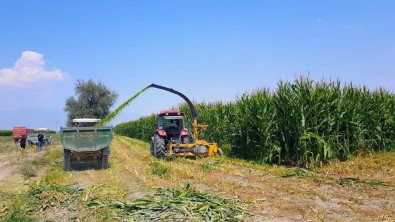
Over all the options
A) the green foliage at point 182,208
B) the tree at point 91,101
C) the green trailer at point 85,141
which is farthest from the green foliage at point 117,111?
the tree at point 91,101

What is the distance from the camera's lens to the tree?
6438cm

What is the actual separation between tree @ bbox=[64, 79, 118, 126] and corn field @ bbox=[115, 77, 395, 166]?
50815mm

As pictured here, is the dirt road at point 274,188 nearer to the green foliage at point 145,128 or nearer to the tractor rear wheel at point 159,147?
the tractor rear wheel at point 159,147

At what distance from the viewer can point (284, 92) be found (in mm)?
14500

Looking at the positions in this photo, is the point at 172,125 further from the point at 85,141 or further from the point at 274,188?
the point at 274,188

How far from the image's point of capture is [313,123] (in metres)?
13.3

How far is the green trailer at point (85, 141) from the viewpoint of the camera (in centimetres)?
1377

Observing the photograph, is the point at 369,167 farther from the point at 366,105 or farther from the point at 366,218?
the point at 366,218

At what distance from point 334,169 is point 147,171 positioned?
5.66m

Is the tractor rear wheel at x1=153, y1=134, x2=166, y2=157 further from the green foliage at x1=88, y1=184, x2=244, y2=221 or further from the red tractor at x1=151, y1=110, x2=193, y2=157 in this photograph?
the green foliage at x1=88, y1=184, x2=244, y2=221

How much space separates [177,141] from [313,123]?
5489mm

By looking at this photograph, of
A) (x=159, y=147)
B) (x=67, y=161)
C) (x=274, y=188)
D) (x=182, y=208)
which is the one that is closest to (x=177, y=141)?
(x=159, y=147)

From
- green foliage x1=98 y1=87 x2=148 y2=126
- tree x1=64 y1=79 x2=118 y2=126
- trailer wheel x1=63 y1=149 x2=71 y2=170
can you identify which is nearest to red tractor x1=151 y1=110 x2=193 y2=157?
green foliage x1=98 y1=87 x2=148 y2=126

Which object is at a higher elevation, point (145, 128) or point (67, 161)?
point (145, 128)
